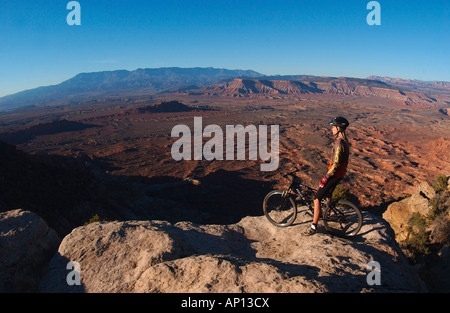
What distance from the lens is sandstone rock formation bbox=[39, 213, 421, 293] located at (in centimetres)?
295

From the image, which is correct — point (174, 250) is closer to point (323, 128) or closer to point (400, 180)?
point (400, 180)

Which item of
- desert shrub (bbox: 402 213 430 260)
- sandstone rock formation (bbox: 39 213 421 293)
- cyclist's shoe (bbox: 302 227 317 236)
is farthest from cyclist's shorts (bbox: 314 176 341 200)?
desert shrub (bbox: 402 213 430 260)

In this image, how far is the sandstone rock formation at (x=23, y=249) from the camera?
130 inches

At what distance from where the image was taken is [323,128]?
50.9 meters

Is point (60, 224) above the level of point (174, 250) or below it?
below

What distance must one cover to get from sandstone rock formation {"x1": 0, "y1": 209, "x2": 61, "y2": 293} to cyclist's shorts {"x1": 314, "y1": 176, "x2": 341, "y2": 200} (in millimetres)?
4777

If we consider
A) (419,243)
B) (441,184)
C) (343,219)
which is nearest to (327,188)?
(343,219)

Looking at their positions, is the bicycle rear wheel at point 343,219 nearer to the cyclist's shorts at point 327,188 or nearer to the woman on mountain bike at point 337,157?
the cyclist's shorts at point 327,188

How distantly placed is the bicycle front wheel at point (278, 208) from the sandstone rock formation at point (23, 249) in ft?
14.2

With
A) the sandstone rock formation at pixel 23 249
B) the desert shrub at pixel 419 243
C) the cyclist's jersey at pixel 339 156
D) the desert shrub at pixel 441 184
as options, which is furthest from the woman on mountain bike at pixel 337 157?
the desert shrub at pixel 441 184

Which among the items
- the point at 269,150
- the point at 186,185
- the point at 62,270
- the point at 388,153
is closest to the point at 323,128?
the point at 388,153
